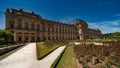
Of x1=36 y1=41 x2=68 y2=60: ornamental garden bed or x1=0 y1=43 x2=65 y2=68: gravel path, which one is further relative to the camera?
x1=36 y1=41 x2=68 y2=60: ornamental garden bed

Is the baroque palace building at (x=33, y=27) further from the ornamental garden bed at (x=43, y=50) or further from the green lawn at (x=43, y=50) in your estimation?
the green lawn at (x=43, y=50)

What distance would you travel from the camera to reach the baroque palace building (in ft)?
134

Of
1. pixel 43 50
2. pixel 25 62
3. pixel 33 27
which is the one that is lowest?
pixel 25 62

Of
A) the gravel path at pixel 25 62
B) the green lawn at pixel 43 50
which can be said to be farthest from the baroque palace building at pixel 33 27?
the gravel path at pixel 25 62

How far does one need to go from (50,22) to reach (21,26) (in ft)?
62.8

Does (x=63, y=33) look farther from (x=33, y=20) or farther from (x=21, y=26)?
(x=21, y=26)

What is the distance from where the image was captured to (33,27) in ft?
159

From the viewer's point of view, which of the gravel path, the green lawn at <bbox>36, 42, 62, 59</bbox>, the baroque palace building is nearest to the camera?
the gravel path

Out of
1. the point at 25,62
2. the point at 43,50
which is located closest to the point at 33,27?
the point at 43,50

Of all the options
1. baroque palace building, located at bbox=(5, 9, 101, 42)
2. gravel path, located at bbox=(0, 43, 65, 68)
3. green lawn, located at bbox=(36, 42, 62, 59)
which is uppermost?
baroque palace building, located at bbox=(5, 9, 101, 42)

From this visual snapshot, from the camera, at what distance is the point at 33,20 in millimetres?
48125

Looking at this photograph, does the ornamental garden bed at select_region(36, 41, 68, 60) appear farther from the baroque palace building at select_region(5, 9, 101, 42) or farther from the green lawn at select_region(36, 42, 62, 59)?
the baroque palace building at select_region(5, 9, 101, 42)

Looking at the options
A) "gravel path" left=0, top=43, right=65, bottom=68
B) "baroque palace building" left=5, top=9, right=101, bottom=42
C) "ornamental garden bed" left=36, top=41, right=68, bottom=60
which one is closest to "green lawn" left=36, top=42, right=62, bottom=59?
"ornamental garden bed" left=36, top=41, right=68, bottom=60

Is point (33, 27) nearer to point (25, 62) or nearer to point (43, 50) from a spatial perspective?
point (43, 50)
